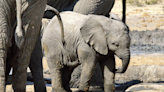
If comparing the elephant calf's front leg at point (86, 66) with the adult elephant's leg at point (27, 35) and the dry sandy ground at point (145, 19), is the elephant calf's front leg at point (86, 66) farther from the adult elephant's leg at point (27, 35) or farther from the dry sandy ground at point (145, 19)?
the dry sandy ground at point (145, 19)

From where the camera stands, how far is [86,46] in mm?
4113

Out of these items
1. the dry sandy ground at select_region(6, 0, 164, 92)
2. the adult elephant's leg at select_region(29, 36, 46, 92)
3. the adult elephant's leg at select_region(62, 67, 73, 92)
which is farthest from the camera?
the dry sandy ground at select_region(6, 0, 164, 92)

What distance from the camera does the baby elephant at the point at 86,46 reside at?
4.05 metres

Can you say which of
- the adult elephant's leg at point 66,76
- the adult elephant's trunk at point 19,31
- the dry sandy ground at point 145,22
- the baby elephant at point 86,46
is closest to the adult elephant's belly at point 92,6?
the baby elephant at point 86,46

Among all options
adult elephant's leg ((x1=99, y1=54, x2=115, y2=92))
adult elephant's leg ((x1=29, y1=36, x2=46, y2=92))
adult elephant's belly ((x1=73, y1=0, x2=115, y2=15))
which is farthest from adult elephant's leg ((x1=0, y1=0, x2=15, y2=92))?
adult elephant's belly ((x1=73, y1=0, x2=115, y2=15))

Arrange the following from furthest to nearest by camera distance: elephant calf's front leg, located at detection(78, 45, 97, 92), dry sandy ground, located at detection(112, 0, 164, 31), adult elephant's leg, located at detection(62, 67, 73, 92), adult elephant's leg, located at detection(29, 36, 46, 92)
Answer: dry sandy ground, located at detection(112, 0, 164, 31)
adult elephant's leg, located at detection(62, 67, 73, 92)
elephant calf's front leg, located at detection(78, 45, 97, 92)
adult elephant's leg, located at detection(29, 36, 46, 92)

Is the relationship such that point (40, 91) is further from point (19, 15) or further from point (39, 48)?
point (19, 15)

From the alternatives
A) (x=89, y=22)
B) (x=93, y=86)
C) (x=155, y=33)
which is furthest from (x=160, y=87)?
(x=155, y=33)

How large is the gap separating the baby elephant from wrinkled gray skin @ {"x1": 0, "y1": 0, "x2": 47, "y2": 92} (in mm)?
1345

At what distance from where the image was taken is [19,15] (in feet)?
8.15

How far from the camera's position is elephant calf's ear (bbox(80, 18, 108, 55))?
13.4 feet

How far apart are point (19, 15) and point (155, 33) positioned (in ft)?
25.2

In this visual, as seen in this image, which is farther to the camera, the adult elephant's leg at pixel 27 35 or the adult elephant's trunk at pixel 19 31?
the adult elephant's leg at pixel 27 35

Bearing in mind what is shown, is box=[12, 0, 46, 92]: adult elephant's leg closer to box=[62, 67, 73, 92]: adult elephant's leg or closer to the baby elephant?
the baby elephant
